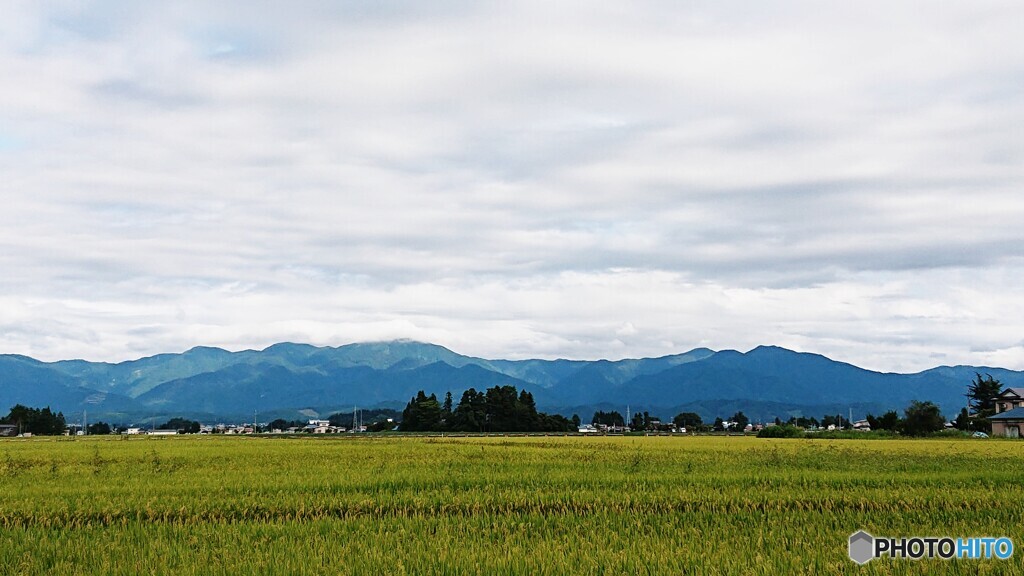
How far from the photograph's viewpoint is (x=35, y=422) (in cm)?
14588

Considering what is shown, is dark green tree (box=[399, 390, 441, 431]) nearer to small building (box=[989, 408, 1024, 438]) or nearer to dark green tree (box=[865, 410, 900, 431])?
dark green tree (box=[865, 410, 900, 431])

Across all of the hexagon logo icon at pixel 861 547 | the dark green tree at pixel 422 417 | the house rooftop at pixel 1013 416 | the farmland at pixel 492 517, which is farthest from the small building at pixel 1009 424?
the hexagon logo icon at pixel 861 547

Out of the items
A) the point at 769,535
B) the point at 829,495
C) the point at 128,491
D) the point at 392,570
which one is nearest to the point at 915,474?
the point at 829,495

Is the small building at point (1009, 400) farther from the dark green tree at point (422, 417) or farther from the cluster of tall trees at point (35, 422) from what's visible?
the cluster of tall trees at point (35, 422)

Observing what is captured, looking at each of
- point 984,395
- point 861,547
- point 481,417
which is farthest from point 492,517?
point 984,395

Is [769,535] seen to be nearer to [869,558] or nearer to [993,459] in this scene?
[869,558]

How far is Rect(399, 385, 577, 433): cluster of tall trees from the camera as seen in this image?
13638cm

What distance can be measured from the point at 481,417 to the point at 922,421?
227 ft

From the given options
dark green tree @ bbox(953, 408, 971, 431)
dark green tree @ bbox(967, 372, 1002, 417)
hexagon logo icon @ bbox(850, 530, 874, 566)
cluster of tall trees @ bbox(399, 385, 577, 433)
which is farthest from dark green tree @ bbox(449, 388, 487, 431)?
hexagon logo icon @ bbox(850, 530, 874, 566)

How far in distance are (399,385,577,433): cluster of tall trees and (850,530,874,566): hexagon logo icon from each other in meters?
123

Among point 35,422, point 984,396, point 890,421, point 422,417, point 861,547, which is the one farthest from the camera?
point 35,422

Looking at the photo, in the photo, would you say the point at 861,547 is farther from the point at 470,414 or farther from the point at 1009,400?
the point at 470,414

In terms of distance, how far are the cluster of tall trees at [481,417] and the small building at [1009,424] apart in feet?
213

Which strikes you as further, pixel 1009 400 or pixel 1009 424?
pixel 1009 400
